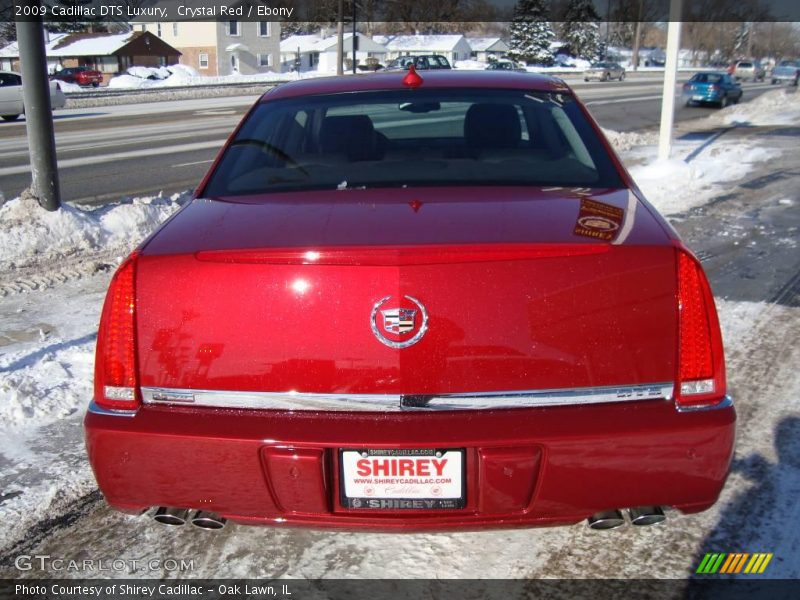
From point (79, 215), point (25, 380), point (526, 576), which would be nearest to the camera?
point (526, 576)

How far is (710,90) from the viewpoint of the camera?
103 ft

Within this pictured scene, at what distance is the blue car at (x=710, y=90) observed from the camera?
31.3 metres

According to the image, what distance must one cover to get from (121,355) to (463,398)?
100cm

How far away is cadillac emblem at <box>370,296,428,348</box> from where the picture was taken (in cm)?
217

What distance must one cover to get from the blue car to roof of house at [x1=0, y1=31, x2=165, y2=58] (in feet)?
167

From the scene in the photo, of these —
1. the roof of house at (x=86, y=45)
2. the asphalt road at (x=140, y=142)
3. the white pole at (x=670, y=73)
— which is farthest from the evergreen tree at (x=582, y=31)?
the white pole at (x=670, y=73)

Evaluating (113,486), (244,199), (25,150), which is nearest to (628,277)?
(244,199)

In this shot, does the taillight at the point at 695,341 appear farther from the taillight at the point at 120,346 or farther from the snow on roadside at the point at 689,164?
the snow on roadside at the point at 689,164

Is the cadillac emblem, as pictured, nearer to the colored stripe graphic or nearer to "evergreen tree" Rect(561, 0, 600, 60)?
the colored stripe graphic

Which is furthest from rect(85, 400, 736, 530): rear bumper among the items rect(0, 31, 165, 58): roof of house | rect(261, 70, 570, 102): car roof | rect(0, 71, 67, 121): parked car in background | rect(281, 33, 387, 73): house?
rect(281, 33, 387, 73): house

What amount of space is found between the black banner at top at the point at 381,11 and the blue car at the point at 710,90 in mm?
36539

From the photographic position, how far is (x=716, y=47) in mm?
98938

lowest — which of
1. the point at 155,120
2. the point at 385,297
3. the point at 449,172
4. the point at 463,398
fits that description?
the point at 155,120

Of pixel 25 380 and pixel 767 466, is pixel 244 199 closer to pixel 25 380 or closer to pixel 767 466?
pixel 25 380
